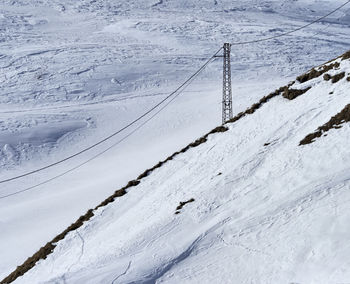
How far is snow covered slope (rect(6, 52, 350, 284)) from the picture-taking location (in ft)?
26.1

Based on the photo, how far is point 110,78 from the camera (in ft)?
127

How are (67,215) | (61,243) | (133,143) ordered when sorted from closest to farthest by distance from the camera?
(61,243)
(67,215)
(133,143)

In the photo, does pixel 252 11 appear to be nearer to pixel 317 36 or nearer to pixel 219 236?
pixel 317 36

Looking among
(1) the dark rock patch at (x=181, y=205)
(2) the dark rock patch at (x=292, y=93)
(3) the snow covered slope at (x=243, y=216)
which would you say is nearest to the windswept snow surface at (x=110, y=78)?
(3) the snow covered slope at (x=243, y=216)

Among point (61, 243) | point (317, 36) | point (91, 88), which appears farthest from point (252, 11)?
point (61, 243)

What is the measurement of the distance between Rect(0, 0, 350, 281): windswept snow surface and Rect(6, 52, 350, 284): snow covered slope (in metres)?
0.59

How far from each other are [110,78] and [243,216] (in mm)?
31138

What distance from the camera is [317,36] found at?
Result: 52781 mm

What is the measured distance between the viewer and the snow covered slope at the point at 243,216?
26.1ft

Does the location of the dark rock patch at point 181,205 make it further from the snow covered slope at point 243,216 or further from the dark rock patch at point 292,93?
the dark rock patch at point 292,93

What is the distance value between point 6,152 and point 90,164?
5.74 meters

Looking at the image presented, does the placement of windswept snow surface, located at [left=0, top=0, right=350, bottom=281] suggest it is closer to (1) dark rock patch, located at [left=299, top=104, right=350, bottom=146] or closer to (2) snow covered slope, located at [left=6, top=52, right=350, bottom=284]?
(2) snow covered slope, located at [left=6, top=52, right=350, bottom=284]

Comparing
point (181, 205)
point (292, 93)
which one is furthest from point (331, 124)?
point (181, 205)

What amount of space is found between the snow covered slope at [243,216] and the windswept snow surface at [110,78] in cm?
59
